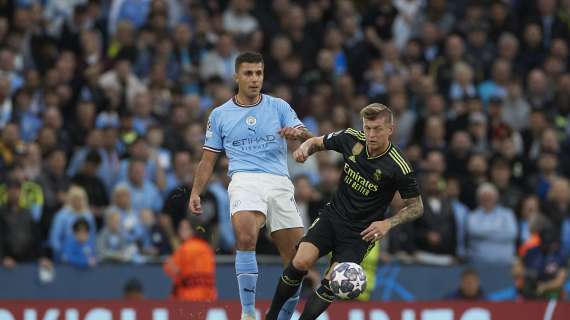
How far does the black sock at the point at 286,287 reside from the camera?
542 inches

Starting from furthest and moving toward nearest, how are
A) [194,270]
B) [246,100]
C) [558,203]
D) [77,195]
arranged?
[558,203], [77,195], [194,270], [246,100]

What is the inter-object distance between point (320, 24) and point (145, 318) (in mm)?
8367

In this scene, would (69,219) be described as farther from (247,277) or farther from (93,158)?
(247,277)

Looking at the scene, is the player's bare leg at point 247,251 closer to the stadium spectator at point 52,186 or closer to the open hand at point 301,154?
the open hand at point 301,154

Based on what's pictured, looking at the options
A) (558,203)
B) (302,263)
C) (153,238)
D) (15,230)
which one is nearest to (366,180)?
(302,263)

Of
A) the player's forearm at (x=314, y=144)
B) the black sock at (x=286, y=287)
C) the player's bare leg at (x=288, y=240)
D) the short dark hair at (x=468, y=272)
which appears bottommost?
the short dark hair at (x=468, y=272)

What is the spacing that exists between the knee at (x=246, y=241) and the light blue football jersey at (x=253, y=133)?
0.68m

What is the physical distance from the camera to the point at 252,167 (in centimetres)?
1398

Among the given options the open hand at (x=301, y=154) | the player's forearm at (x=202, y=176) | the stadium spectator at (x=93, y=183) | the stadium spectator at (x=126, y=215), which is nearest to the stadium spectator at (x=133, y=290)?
the stadium spectator at (x=126, y=215)

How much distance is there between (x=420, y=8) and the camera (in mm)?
24797

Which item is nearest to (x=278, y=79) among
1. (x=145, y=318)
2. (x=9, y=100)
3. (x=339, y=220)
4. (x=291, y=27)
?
(x=291, y=27)

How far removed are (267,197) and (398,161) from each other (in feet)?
4.53

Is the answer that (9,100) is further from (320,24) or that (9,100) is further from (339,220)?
(339,220)

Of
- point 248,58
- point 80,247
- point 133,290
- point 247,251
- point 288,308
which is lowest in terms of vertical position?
point 133,290
